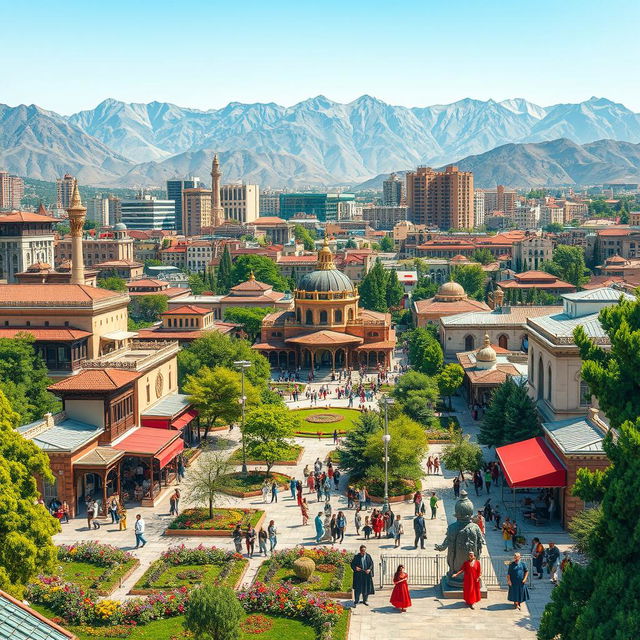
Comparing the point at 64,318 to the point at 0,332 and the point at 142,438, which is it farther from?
the point at 142,438

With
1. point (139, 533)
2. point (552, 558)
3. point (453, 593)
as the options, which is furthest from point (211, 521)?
point (552, 558)

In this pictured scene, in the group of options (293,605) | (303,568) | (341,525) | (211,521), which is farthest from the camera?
(211,521)

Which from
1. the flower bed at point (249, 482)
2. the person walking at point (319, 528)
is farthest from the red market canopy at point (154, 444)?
the person walking at point (319, 528)

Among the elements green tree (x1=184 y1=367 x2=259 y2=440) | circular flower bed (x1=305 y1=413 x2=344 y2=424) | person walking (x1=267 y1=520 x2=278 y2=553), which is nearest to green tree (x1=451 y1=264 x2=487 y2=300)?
circular flower bed (x1=305 y1=413 x2=344 y2=424)

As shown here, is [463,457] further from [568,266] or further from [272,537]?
[568,266]

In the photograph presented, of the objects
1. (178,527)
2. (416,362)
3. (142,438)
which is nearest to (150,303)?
(416,362)

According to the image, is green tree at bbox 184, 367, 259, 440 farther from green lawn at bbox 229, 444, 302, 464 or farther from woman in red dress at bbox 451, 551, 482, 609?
woman in red dress at bbox 451, 551, 482, 609

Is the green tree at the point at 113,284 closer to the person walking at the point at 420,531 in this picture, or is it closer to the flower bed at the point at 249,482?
the flower bed at the point at 249,482
